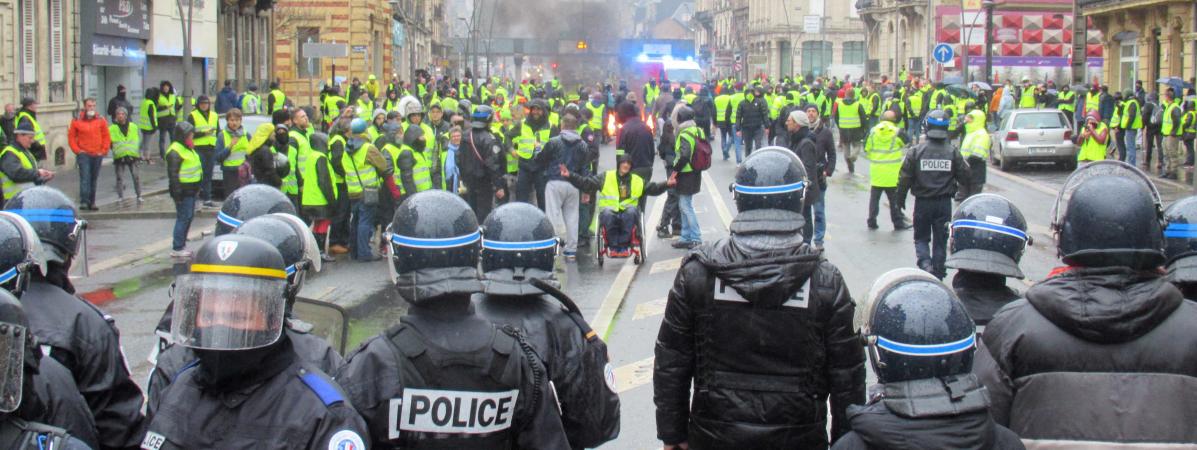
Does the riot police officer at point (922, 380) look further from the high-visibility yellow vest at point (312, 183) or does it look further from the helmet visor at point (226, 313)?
the high-visibility yellow vest at point (312, 183)

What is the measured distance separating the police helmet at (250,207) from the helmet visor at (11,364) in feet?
9.16

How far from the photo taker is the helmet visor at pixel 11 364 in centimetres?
271

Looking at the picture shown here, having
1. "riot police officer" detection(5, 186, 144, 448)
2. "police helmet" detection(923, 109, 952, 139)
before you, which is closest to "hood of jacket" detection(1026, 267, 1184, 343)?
"riot police officer" detection(5, 186, 144, 448)

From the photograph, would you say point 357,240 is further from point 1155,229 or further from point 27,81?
point 27,81

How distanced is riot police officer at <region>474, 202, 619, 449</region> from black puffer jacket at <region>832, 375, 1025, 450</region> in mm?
1189

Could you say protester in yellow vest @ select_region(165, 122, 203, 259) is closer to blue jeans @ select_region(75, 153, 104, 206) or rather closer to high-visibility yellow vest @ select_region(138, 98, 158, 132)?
blue jeans @ select_region(75, 153, 104, 206)

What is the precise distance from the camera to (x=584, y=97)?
34.1 m

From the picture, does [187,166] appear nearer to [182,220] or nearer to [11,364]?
[182,220]

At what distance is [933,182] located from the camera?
474 inches

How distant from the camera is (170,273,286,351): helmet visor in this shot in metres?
3.06

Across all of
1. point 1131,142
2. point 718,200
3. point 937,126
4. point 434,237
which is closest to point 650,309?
point 937,126

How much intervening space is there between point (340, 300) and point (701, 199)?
31.5 ft

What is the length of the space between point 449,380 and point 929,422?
1.23 m

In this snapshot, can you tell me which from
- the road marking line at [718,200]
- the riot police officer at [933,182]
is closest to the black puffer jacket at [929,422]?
the riot police officer at [933,182]
